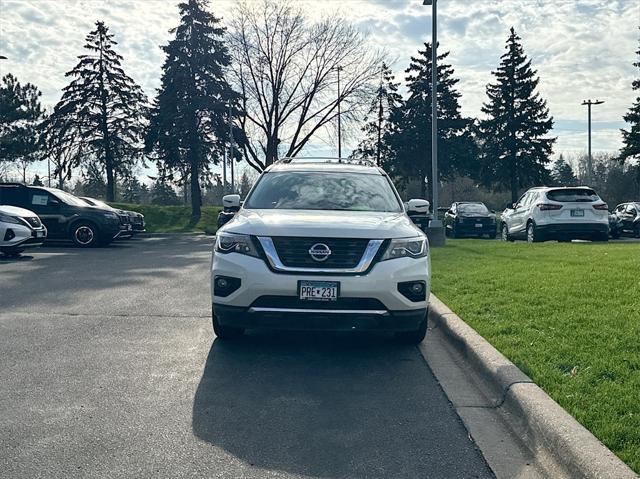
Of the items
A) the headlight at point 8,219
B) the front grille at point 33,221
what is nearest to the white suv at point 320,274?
the headlight at point 8,219

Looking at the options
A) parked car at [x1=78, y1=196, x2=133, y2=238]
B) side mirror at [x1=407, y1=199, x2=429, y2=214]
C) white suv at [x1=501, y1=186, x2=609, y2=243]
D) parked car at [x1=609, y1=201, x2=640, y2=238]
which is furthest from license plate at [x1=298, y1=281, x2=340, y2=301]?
parked car at [x1=609, y1=201, x2=640, y2=238]

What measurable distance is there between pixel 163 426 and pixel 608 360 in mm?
3268

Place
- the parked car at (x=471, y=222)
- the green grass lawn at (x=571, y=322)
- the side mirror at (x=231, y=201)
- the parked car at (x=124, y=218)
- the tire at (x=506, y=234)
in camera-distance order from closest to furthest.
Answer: the green grass lawn at (x=571, y=322) < the side mirror at (x=231, y=201) < the parked car at (x=124, y=218) < the tire at (x=506, y=234) < the parked car at (x=471, y=222)

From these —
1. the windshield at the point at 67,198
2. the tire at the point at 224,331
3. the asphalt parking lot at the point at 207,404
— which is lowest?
Result: the asphalt parking lot at the point at 207,404

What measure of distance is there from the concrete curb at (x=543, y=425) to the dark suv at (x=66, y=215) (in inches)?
573

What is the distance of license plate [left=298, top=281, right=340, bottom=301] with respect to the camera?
540cm

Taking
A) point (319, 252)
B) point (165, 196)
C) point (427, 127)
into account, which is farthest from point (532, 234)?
point (165, 196)

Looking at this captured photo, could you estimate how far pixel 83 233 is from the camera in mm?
18031

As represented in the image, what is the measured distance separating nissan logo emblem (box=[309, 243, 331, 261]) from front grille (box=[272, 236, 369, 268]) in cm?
2

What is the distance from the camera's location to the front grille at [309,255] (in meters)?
5.52

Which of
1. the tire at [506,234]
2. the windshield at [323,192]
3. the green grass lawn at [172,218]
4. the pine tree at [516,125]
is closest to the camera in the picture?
the windshield at [323,192]

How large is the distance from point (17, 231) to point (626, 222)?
2365 centimetres

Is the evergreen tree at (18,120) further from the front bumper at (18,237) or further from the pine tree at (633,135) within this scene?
the pine tree at (633,135)

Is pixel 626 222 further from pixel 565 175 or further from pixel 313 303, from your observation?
pixel 565 175
